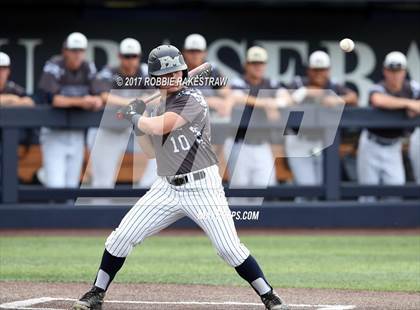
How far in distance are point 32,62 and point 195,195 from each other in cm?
780

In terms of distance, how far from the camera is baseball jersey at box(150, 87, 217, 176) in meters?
6.79

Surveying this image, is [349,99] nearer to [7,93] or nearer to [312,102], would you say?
[312,102]

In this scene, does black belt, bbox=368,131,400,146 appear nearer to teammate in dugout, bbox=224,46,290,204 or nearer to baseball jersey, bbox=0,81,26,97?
teammate in dugout, bbox=224,46,290,204

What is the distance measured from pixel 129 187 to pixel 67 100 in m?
1.18

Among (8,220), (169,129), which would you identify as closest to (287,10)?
(8,220)

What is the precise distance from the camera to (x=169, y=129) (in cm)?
676

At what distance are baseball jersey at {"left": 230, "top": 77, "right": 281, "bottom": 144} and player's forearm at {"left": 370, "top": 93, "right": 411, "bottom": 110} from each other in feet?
3.74

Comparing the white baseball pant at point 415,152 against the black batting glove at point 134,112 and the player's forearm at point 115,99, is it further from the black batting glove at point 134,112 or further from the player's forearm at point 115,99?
the black batting glove at point 134,112

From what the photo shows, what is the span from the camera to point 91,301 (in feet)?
22.3

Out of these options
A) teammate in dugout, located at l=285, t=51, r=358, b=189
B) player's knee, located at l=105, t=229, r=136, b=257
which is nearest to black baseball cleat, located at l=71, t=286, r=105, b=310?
Result: player's knee, located at l=105, t=229, r=136, b=257

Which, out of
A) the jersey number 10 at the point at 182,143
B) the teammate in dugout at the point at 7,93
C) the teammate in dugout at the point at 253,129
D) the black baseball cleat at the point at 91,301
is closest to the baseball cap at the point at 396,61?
the teammate in dugout at the point at 253,129

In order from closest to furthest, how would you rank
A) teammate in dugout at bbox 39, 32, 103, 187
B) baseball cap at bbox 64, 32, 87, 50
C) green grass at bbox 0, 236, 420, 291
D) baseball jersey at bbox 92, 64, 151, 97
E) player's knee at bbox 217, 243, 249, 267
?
1. player's knee at bbox 217, 243, 249, 267
2. green grass at bbox 0, 236, 420, 291
3. baseball cap at bbox 64, 32, 87, 50
4. teammate in dugout at bbox 39, 32, 103, 187
5. baseball jersey at bbox 92, 64, 151, 97

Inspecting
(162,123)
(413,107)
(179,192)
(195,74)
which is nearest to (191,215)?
(179,192)

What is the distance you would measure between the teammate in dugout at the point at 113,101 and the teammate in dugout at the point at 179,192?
5018 mm
